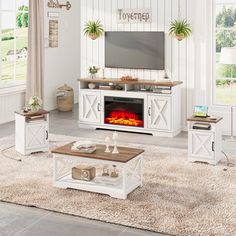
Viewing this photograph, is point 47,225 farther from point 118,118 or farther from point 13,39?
point 13,39

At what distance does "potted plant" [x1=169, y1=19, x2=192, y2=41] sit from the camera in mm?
8273

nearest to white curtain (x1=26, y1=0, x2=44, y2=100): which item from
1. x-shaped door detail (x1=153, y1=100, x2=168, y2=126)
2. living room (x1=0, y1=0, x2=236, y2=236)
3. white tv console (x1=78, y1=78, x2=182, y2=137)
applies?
living room (x1=0, y1=0, x2=236, y2=236)

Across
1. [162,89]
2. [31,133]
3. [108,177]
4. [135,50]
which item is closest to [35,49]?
[135,50]

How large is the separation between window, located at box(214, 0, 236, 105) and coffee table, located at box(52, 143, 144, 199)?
3460 mm

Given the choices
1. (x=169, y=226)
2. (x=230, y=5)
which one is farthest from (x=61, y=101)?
(x=169, y=226)

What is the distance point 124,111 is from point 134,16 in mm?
1750

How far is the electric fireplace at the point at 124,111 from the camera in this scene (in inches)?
335

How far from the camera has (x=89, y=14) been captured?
30.5ft

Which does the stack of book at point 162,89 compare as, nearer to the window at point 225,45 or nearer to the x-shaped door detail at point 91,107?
the window at point 225,45

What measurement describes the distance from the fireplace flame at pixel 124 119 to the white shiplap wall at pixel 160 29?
793 millimetres

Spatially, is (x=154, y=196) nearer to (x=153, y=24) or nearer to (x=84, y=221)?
(x=84, y=221)

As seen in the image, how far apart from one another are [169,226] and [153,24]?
5.09 m

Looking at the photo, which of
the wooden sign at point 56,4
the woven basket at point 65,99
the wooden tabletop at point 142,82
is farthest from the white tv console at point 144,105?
the wooden sign at point 56,4

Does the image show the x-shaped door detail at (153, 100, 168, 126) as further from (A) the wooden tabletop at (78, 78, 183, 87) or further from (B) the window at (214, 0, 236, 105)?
(B) the window at (214, 0, 236, 105)
